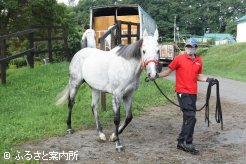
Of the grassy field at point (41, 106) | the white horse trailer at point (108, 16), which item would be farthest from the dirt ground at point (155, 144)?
the white horse trailer at point (108, 16)

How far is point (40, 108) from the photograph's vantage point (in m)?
8.91

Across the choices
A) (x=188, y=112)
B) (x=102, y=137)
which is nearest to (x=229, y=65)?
(x=102, y=137)

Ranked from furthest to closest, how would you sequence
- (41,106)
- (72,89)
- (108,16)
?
(108,16), (41,106), (72,89)

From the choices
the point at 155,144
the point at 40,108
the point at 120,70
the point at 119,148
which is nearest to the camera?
the point at 119,148

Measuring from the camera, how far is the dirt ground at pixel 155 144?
578 centimetres

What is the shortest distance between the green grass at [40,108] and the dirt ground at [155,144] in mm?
416

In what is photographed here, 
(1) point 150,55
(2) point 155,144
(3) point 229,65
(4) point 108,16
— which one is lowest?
(3) point 229,65

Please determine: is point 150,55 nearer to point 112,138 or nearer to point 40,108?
point 112,138

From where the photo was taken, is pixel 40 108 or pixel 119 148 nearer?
pixel 119 148

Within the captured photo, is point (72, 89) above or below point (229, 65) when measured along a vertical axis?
above

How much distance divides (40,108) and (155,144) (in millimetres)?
3390

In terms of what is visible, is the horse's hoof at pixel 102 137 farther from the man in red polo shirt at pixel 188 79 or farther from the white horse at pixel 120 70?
the man in red polo shirt at pixel 188 79

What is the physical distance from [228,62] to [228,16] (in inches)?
2682

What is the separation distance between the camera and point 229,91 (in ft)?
45.0
